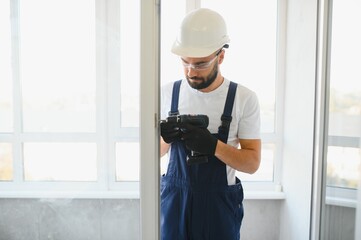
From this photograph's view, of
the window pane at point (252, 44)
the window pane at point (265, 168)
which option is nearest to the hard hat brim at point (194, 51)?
the window pane at point (252, 44)

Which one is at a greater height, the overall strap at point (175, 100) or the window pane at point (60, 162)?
the overall strap at point (175, 100)

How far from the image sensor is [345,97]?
1.34 m

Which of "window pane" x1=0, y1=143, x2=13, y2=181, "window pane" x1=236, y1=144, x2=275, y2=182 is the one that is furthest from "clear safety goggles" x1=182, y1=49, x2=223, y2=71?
"window pane" x1=236, y1=144, x2=275, y2=182

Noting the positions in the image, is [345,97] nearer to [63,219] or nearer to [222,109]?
[222,109]

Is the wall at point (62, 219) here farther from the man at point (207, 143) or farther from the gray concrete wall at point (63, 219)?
the man at point (207, 143)

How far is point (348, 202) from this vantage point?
132 cm

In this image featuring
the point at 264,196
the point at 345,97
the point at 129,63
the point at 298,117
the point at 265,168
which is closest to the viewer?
the point at 129,63

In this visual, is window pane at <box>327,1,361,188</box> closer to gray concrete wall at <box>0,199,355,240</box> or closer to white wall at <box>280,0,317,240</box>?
white wall at <box>280,0,317,240</box>

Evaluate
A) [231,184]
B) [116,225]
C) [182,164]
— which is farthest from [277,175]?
[116,225]

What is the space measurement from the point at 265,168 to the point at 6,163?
5.65ft

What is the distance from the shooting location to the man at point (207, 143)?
1.15 metres

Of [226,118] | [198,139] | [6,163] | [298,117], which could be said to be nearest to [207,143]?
[198,139]

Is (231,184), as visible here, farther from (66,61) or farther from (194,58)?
(66,61)

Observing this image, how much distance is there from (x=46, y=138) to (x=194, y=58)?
605 mm
